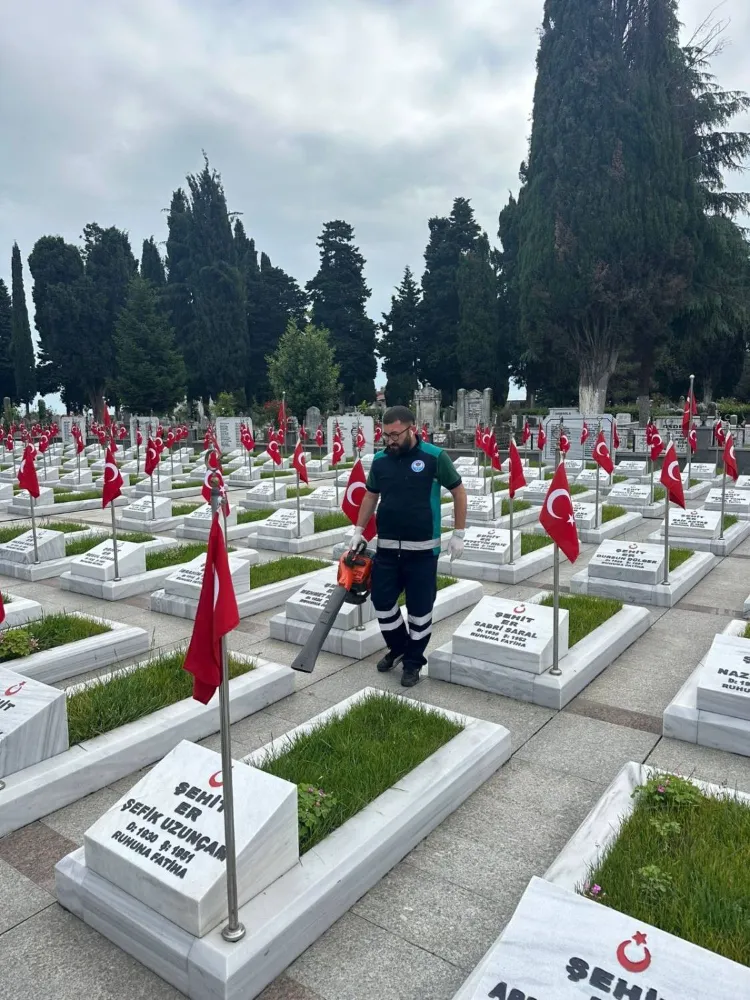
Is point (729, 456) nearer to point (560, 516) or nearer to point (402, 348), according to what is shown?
point (560, 516)

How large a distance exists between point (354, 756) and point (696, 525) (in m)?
9.45

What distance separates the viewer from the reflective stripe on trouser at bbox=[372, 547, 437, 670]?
582 cm

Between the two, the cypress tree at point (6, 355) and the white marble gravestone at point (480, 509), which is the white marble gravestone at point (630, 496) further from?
the cypress tree at point (6, 355)

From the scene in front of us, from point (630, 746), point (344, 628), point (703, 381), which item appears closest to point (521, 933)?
point (630, 746)

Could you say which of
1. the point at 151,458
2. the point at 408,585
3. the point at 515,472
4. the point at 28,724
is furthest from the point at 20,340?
the point at 28,724

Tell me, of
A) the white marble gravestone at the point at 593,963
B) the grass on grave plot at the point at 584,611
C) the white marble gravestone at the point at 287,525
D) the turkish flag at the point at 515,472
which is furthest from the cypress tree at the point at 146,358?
the white marble gravestone at the point at 593,963

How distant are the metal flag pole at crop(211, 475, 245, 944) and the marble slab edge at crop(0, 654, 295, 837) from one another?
6.19 feet

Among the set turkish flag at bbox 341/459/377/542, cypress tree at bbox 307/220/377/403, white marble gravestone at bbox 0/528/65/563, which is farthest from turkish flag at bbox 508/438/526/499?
cypress tree at bbox 307/220/377/403

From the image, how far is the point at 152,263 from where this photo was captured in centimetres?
6456

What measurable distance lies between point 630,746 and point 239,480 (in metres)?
20.1

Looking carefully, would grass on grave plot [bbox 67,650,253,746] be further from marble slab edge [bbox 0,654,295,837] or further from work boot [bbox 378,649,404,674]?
work boot [bbox 378,649,404,674]

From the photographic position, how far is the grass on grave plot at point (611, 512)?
47.4ft

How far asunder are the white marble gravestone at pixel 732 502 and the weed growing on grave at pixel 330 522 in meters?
7.30

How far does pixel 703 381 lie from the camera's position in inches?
1946
